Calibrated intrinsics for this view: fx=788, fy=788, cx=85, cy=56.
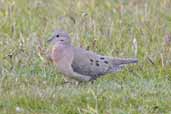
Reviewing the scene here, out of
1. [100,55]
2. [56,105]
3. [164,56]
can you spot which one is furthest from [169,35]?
[56,105]

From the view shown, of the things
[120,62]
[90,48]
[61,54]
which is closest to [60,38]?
[61,54]

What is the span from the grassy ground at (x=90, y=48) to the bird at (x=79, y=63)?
121mm

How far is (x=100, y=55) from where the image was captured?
8133mm

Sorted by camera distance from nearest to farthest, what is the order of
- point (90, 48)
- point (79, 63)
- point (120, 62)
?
1. point (79, 63)
2. point (120, 62)
3. point (90, 48)

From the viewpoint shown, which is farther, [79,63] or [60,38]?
[60,38]

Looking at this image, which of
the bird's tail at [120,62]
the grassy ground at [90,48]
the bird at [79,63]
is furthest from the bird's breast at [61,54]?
the bird's tail at [120,62]

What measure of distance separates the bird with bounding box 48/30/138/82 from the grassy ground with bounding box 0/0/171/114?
0.12 meters

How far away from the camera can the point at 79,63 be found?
7730 mm

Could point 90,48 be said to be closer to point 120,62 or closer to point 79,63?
point 120,62

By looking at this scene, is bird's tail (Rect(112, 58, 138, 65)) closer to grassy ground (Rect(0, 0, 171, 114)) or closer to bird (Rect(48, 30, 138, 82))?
bird (Rect(48, 30, 138, 82))

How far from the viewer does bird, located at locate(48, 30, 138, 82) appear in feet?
25.2

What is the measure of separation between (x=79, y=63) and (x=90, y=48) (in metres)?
1.02

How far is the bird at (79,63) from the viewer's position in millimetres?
7680

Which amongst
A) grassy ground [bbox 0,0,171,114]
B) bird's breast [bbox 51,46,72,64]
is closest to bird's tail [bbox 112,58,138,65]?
grassy ground [bbox 0,0,171,114]
